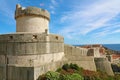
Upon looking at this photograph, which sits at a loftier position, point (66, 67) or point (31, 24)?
point (31, 24)

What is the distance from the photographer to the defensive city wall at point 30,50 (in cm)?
1490

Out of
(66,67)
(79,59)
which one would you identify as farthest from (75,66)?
(79,59)

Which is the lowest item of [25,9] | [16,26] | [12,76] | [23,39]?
[12,76]

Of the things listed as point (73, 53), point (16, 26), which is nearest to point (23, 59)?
point (16, 26)

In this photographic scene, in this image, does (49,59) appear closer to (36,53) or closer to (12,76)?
(36,53)

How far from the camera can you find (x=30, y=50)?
1598cm

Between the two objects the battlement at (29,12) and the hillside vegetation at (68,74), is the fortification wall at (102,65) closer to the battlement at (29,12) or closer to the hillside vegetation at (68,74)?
the hillside vegetation at (68,74)

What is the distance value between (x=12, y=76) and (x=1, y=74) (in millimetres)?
1408

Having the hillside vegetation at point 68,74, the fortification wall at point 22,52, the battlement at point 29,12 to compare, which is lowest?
the hillside vegetation at point 68,74

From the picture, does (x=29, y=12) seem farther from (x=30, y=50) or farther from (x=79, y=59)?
(x=79, y=59)

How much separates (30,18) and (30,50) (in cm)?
438

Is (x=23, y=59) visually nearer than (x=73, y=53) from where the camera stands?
Yes

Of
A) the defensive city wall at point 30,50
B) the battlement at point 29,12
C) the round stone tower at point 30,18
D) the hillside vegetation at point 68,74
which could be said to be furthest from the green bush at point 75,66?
the battlement at point 29,12

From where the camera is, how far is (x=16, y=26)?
20016 millimetres
